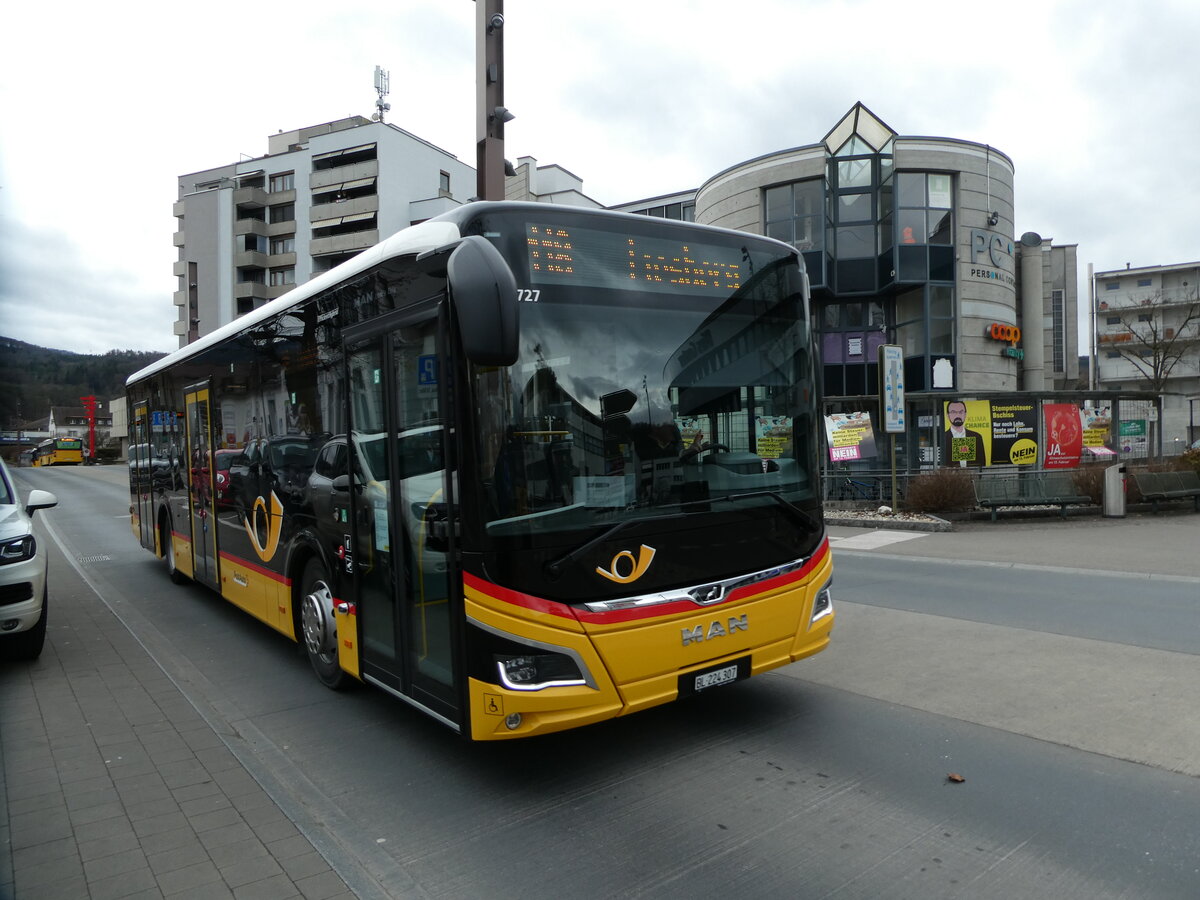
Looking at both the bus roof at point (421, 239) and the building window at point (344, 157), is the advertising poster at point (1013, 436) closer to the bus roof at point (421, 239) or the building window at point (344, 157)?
the bus roof at point (421, 239)

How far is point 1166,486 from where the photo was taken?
1653 cm

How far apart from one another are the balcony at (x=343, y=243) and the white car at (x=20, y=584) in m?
57.7

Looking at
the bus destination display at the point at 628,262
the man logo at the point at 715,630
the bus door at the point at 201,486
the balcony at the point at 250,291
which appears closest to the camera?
the bus destination display at the point at 628,262


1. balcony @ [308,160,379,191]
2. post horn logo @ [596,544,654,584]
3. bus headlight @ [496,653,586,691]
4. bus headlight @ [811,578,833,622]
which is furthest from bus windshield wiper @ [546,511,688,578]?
balcony @ [308,160,379,191]

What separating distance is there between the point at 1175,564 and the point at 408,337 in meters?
10.8

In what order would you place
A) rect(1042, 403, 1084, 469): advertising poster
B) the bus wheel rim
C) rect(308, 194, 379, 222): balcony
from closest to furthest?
the bus wheel rim < rect(1042, 403, 1084, 469): advertising poster < rect(308, 194, 379, 222): balcony

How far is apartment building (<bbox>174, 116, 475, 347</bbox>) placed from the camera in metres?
62.1

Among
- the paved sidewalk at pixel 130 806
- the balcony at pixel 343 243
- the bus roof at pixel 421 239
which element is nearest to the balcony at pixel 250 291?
the balcony at pixel 343 243

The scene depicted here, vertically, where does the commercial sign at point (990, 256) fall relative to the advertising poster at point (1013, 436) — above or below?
above

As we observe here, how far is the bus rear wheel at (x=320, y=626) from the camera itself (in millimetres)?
5699

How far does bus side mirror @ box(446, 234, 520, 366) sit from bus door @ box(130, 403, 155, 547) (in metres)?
8.55

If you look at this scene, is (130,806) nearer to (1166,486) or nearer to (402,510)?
(402,510)

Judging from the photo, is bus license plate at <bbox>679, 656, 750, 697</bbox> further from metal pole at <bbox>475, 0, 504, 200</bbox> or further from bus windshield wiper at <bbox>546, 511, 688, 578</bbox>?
metal pole at <bbox>475, 0, 504, 200</bbox>

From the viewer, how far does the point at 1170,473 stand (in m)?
16.6
